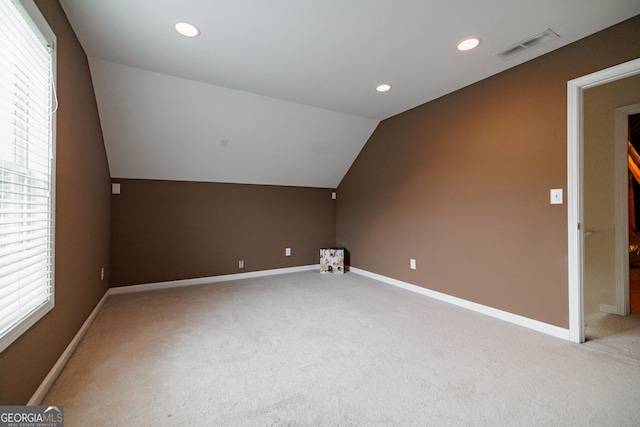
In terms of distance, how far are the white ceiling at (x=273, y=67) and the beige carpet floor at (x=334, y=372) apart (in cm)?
205

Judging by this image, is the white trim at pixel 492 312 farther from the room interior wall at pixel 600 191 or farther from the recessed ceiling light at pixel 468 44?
the recessed ceiling light at pixel 468 44

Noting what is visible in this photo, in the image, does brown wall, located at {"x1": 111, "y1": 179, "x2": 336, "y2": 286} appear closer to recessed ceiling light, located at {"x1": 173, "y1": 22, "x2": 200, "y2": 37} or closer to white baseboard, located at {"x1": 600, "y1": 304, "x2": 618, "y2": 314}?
recessed ceiling light, located at {"x1": 173, "y1": 22, "x2": 200, "y2": 37}

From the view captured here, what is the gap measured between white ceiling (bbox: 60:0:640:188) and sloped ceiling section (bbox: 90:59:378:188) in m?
0.01

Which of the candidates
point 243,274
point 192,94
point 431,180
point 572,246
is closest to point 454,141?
point 431,180

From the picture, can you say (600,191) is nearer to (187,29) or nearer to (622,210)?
(622,210)

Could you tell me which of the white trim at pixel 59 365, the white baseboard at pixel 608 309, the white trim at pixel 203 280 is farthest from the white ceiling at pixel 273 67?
the white baseboard at pixel 608 309

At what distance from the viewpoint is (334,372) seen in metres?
1.78

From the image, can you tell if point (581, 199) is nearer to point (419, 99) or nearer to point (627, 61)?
point (627, 61)

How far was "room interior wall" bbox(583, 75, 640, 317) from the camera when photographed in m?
2.75

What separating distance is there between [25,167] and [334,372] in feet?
6.77

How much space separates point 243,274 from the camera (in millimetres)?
4258

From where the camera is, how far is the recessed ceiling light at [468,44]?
2.12m

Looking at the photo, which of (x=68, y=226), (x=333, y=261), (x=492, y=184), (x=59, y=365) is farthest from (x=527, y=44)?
(x=59, y=365)

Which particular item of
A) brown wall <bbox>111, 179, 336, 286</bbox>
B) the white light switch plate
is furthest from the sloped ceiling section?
the white light switch plate
